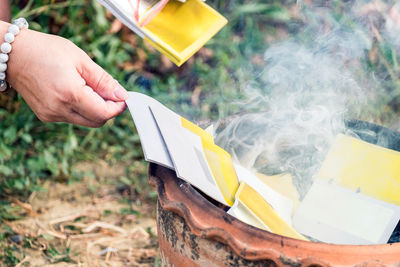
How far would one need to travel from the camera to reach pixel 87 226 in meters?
2.53

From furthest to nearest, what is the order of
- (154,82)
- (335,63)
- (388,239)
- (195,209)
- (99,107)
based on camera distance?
(154,82)
(335,63)
(388,239)
(99,107)
(195,209)

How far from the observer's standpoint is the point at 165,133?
136 cm

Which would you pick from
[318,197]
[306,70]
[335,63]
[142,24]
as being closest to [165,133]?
[142,24]

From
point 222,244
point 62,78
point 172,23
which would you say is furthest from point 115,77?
point 222,244

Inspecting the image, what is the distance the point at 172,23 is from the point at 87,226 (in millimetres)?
1355

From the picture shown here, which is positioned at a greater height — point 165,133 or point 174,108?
point 165,133

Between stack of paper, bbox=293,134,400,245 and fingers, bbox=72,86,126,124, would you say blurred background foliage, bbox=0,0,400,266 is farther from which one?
fingers, bbox=72,86,126,124

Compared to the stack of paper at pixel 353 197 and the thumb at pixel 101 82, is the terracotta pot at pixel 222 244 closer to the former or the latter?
the thumb at pixel 101 82

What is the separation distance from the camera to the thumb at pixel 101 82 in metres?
1.46

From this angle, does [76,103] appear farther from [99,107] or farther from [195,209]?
[195,209]

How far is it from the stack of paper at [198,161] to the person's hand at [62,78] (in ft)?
0.33

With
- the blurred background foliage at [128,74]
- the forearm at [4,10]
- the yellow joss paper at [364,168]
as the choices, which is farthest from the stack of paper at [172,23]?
the blurred background foliage at [128,74]

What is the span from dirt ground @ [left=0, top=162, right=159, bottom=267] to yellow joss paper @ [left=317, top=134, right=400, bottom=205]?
3.32 ft

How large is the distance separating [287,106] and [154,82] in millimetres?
1541
